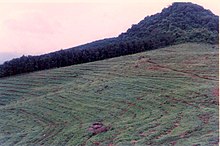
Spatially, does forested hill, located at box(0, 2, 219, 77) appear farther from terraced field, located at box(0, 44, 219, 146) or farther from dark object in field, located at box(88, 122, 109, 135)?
dark object in field, located at box(88, 122, 109, 135)

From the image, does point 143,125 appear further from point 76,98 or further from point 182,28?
point 182,28

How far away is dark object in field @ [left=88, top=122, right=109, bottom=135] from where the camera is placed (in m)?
25.8

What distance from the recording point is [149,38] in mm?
82312

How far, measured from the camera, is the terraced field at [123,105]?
22656mm

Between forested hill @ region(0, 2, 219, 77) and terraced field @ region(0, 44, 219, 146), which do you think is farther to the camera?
forested hill @ region(0, 2, 219, 77)

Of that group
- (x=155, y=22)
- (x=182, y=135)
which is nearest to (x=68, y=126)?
(x=182, y=135)

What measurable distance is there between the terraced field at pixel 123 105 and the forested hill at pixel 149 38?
10.5 metres

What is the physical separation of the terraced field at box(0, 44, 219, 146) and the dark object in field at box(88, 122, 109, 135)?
0.18 meters

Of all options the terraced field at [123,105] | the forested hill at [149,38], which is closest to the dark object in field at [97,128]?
the terraced field at [123,105]

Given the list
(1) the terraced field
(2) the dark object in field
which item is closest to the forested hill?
(1) the terraced field

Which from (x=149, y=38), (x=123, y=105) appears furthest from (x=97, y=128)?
(x=149, y=38)

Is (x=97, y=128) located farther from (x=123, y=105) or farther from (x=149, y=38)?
(x=149, y=38)

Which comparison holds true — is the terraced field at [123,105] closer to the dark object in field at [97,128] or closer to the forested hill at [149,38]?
the dark object in field at [97,128]

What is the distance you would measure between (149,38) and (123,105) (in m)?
51.2
